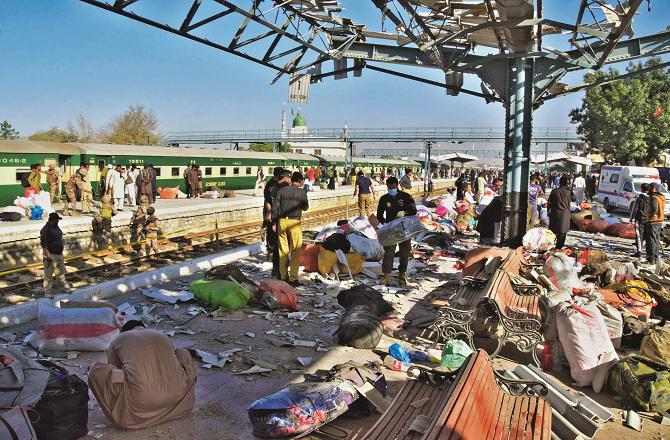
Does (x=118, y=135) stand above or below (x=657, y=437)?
above

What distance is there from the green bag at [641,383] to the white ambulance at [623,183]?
20362mm

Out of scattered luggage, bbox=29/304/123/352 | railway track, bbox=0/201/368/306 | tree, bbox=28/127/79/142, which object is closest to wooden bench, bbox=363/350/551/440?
scattered luggage, bbox=29/304/123/352

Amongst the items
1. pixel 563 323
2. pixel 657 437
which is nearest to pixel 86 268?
→ pixel 563 323

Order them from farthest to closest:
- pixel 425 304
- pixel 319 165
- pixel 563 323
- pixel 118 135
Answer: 1. pixel 118 135
2. pixel 319 165
3. pixel 425 304
4. pixel 563 323

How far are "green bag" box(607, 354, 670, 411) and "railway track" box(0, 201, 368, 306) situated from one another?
8741 mm

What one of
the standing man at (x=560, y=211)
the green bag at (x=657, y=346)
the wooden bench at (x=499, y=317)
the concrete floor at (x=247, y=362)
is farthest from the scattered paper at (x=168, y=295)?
the standing man at (x=560, y=211)

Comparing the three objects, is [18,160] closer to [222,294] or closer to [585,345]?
[222,294]

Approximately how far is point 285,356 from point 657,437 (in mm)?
3564

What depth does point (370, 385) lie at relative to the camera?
15.4 feet

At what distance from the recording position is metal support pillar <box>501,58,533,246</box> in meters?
11.0

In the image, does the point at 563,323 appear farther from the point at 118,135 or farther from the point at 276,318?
the point at 118,135

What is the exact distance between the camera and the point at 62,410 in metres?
3.96

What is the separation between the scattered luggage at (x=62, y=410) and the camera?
3.90 m

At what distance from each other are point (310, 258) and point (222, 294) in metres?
2.81
